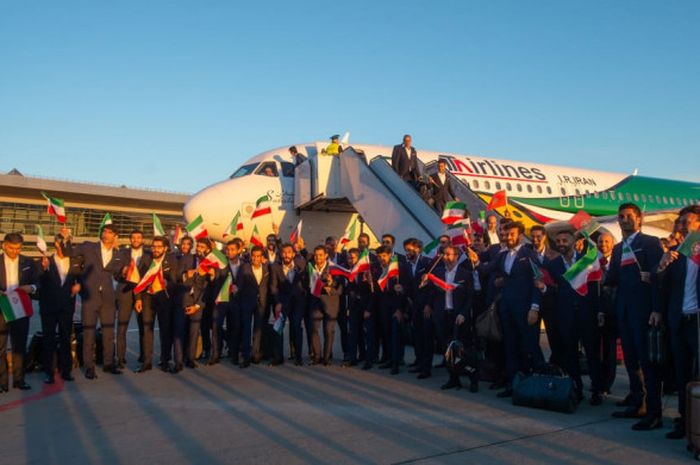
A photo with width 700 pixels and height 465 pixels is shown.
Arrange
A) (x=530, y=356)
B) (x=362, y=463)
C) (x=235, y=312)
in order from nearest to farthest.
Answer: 1. (x=362, y=463)
2. (x=530, y=356)
3. (x=235, y=312)

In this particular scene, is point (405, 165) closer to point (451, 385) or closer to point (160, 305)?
point (160, 305)

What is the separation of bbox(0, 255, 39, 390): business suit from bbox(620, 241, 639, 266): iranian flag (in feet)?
22.3

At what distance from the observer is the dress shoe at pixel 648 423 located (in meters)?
5.36

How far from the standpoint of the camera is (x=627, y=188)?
2283 cm

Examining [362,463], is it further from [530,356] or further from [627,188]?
[627,188]

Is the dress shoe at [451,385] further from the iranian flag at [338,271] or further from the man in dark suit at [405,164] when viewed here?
the man in dark suit at [405,164]

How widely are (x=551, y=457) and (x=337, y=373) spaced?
4.15 metres

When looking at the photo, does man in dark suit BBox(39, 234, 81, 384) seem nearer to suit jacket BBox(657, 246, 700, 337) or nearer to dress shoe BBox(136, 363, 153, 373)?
dress shoe BBox(136, 363, 153, 373)

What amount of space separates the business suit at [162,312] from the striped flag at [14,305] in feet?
5.31

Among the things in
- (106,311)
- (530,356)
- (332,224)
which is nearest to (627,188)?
(332,224)

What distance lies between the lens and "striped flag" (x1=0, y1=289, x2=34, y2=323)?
705 centimetres

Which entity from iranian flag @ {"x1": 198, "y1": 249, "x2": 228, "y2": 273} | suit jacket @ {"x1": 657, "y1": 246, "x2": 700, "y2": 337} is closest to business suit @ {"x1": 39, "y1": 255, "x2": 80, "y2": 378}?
iranian flag @ {"x1": 198, "y1": 249, "x2": 228, "y2": 273}

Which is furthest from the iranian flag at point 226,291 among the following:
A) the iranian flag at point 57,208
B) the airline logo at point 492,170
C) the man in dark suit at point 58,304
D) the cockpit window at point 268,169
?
the airline logo at point 492,170

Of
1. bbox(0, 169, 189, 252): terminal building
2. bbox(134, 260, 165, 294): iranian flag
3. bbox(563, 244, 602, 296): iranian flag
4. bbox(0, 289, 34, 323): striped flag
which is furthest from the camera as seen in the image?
bbox(0, 169, 189, 252): terminal building
